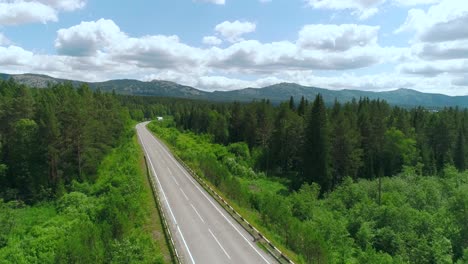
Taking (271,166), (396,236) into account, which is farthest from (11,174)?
(396,236)

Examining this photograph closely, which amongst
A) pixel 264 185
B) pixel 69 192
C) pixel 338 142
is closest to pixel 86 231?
pixel 69 192

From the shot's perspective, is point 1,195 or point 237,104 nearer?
point 1,195

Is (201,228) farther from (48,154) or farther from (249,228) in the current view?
(48,154)

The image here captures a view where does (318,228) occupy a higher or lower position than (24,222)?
higher

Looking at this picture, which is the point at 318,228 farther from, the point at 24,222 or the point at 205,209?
the point at 24,222

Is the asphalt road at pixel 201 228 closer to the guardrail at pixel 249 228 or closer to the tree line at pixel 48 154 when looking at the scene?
the guardrail at pixel 249 228

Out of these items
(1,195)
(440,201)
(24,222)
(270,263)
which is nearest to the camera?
(270,263)

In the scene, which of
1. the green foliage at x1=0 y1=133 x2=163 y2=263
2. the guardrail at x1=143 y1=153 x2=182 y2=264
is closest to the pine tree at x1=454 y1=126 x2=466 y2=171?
the guardrail at x1=143 y1=153 x2=182 y2=264
